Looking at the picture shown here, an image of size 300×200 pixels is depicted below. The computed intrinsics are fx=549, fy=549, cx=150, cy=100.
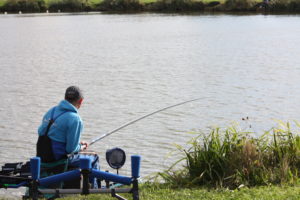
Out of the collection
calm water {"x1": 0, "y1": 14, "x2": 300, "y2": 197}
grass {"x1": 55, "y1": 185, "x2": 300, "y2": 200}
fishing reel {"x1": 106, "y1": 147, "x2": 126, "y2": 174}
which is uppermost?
fishing reel {"x1": 106, "y1": 147, "x2": 126, "y2": 174}

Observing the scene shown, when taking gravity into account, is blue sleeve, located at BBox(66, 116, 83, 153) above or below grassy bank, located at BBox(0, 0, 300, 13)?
below

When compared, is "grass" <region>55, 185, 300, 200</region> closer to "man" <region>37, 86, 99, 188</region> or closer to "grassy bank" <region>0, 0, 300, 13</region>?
"man" <region>37, 86, 99, 188</region>

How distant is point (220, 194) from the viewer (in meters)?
6.48

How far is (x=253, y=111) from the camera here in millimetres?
14438

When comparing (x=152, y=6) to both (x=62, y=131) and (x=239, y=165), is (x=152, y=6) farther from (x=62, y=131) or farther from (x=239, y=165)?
(x=62, y=131)

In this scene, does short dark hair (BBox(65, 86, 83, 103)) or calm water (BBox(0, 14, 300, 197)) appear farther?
calm water (BBox(0, 14, 300, 197))

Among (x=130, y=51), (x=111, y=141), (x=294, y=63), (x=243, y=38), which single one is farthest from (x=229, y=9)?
(x=111, y=141)

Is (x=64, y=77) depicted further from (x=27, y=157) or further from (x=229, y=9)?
(x=229, y=9)

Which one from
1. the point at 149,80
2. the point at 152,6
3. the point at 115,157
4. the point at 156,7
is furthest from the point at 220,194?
the point at 152,6

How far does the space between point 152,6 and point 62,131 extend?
57.3m

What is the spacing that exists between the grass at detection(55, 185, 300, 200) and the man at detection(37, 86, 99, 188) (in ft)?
2.19

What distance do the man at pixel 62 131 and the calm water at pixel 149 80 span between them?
10.3 feet

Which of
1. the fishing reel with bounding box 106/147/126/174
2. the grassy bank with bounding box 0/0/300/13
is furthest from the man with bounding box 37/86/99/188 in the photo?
the grassy bank with bounding box 0/0/300/13

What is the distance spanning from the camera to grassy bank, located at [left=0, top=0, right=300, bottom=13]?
181 ft
